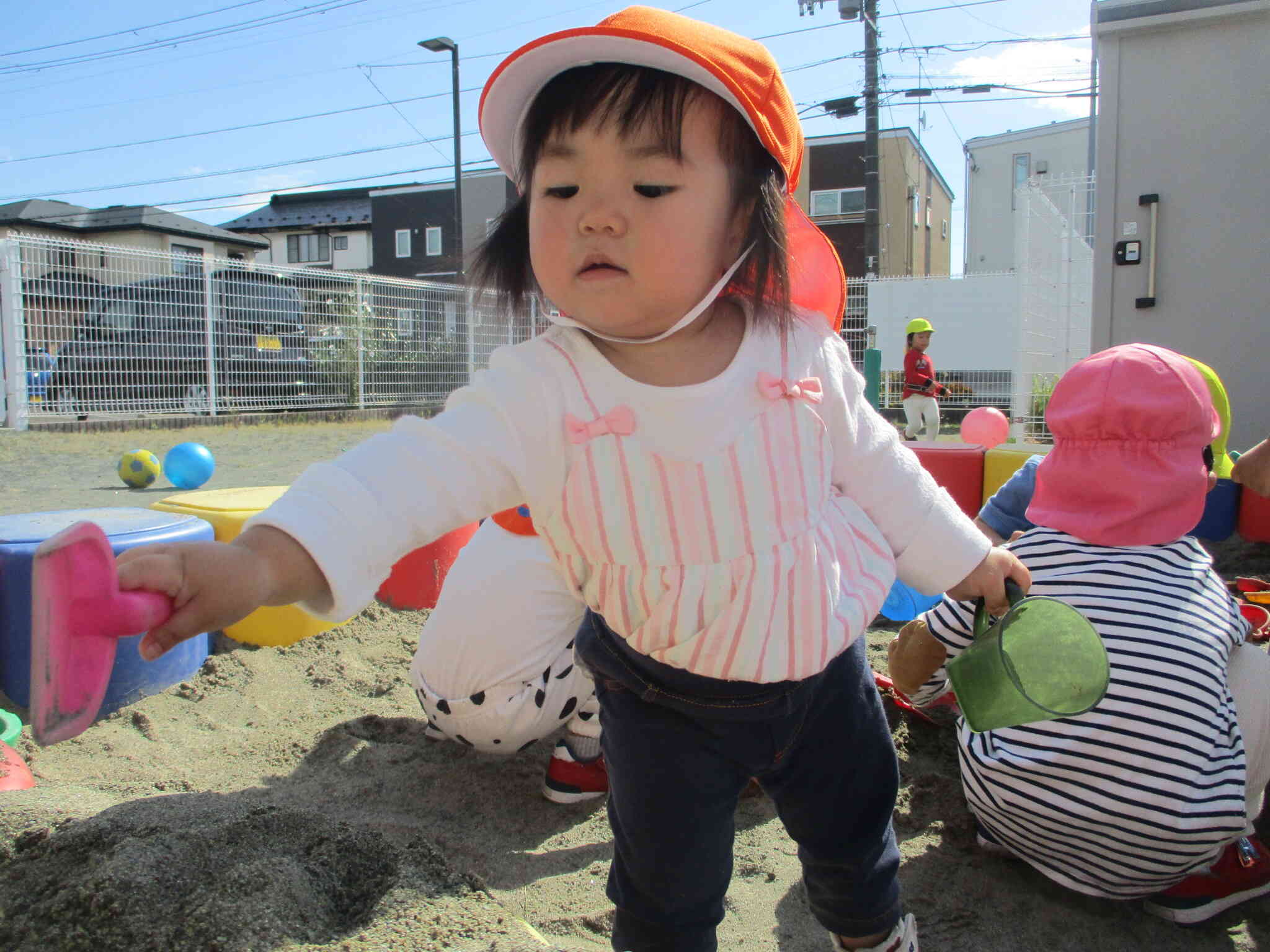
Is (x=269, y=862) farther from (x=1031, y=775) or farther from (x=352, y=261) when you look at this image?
(x=352, y=261)

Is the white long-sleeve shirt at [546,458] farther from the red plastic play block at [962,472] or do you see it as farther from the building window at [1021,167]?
the building window at [1021,167]

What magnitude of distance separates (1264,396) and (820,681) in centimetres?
534

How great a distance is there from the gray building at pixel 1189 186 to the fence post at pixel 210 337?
8.92 m

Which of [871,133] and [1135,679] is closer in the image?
[1135,679]

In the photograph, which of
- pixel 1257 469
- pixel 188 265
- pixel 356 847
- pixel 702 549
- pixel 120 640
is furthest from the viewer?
pixel 188 265

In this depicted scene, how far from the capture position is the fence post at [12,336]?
8.90m

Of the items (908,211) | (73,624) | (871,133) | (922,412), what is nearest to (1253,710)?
(73,624)

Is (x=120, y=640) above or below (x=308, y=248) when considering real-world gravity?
below

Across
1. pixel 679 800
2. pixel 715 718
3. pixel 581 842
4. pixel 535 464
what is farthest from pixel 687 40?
pixel 581 842

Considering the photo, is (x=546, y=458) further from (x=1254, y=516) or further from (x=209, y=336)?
(x=209, y=336)

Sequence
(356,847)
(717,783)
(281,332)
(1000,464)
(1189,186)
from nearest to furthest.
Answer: (717,783) → (356,847) → (1000,464) → (1189,186) → (281,332)

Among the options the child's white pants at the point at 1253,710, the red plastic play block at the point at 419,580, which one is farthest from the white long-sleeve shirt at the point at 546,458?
the red plastic play block at the point at 419,580

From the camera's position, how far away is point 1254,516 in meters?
3.57

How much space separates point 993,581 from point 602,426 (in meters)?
0.63
